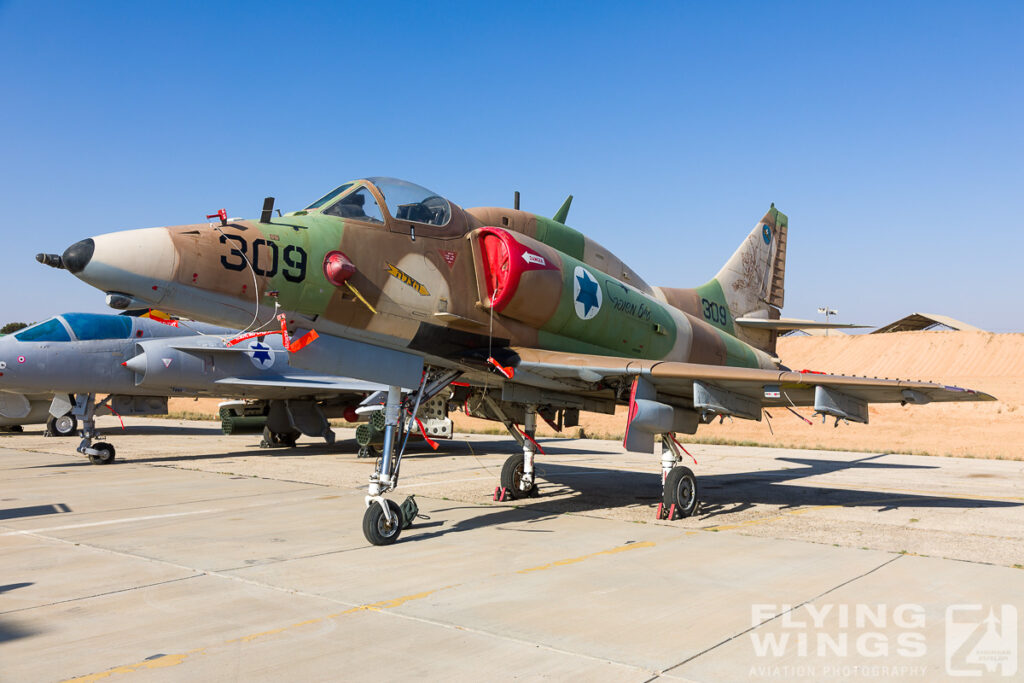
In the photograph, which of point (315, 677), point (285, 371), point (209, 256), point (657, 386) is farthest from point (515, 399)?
point (285, 371)

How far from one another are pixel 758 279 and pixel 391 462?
10546mm

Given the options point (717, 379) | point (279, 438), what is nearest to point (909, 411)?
point (279, 438)

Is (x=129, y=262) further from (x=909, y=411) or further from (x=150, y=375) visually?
(x=909, y=411)

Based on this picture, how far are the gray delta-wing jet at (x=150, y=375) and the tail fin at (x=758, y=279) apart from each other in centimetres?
828

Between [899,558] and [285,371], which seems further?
[285,371]

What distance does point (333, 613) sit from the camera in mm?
5152

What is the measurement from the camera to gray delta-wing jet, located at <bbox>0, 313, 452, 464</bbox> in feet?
56.1

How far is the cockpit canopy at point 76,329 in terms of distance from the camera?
1745 centimetres

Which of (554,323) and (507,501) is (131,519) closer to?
(507,501)

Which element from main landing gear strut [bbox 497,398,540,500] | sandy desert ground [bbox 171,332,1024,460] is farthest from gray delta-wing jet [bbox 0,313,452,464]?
sandy desert ground [bbox 171,332,1024,460]

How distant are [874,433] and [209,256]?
29615 mm

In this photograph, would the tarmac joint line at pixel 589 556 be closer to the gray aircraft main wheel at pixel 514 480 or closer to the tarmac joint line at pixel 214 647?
the tarmac joint line at pixel 214 647

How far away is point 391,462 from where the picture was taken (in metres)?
8.23

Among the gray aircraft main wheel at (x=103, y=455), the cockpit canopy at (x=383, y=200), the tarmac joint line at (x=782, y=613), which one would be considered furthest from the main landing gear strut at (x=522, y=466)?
the gray aircraft main wheel at (x=103, y=455)
